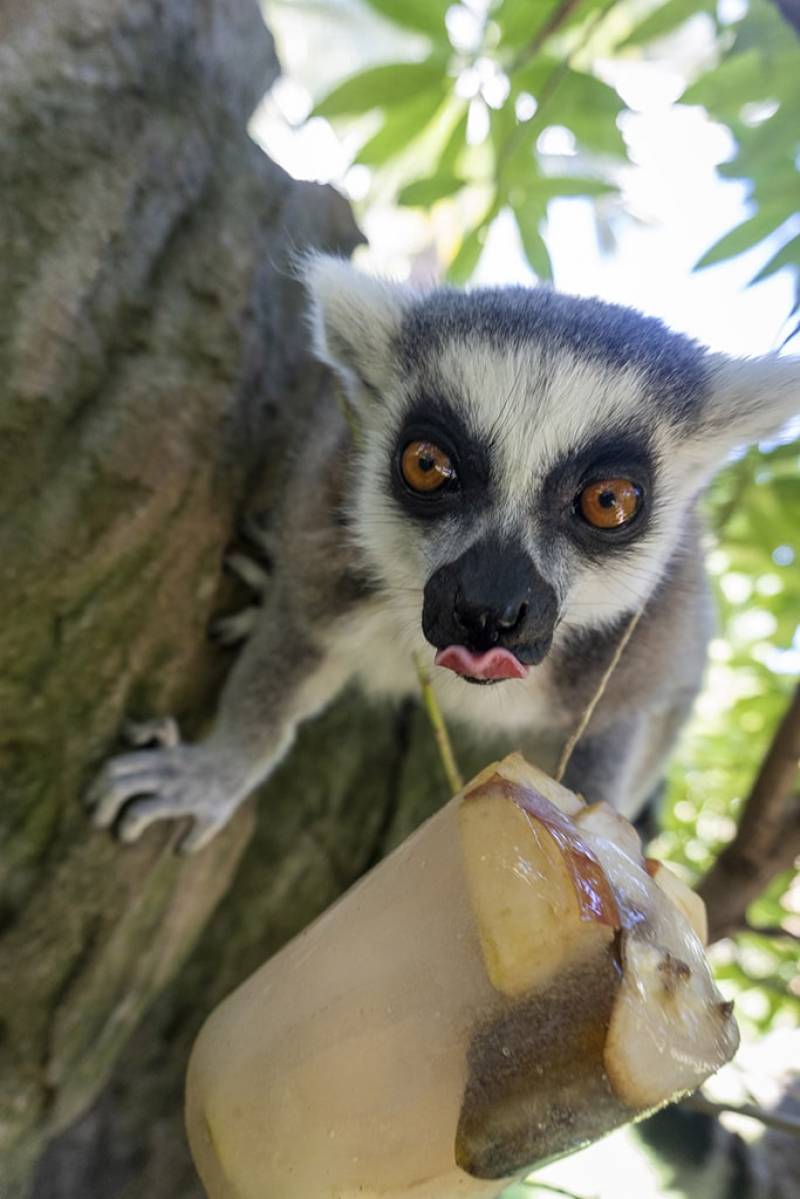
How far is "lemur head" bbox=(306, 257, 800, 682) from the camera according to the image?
51.1 inches

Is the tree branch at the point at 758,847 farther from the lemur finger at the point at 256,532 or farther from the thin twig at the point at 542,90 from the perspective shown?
the thin twig at the point at 542,90

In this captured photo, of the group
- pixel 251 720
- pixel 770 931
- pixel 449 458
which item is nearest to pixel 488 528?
pixel 449 458

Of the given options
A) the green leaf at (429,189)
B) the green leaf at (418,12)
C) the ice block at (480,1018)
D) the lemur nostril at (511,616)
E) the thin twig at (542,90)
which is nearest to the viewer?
the ice block at (480,1018)

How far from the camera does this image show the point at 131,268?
178 cm

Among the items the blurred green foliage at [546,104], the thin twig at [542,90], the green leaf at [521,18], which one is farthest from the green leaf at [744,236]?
the green leaf at [521,18]

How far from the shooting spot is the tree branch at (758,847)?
7.06ft

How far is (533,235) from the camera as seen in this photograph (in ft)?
5.82

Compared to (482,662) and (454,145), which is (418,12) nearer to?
(454,145)

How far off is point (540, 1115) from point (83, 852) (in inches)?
44.2

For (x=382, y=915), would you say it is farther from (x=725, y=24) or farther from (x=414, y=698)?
(x=725, y=24)

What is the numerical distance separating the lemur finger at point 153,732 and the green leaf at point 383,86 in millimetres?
1245

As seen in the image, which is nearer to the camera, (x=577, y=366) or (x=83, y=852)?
(x=577, y=366)

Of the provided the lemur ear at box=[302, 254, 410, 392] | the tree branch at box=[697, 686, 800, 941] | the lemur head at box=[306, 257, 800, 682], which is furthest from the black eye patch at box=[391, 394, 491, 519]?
the tree branch at box=[697, 686, 800, 941]

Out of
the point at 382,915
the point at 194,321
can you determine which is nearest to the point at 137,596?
the point at 194,321
